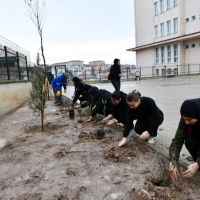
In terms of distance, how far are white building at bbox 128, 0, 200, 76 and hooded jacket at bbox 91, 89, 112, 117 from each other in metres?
23.8

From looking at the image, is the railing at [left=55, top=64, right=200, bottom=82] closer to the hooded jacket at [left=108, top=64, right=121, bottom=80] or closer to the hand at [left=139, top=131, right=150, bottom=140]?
the hooded jacket at [left=108, top=64, right=121, bottom=80]

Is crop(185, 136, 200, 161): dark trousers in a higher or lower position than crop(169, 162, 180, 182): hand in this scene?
higher

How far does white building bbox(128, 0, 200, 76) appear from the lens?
28.9m

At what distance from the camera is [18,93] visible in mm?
11320

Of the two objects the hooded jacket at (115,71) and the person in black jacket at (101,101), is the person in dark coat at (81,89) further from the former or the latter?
the hooded jacket at (115,71)

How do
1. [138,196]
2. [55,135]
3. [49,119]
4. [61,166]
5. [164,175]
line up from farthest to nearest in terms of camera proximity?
[49,119]
[55,135]
[61,166]
[164,175]
[138,196]

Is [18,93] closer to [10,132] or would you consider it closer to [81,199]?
[10,132]

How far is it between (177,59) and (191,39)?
2.69m

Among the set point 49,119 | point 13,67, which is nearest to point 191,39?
point 13,67

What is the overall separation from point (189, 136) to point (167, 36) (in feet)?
103

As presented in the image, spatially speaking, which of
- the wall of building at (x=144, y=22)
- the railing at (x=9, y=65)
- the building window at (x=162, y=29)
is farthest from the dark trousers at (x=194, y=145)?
the wall of building at (x=144, y=22)

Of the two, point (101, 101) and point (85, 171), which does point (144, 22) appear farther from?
point (85, 171)

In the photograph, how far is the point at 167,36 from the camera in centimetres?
3250

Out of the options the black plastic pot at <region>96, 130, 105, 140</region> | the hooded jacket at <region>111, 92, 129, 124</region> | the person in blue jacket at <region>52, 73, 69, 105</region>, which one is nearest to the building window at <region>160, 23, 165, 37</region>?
the person in blue jacket at <region>52, 73, 69, 105</region>
